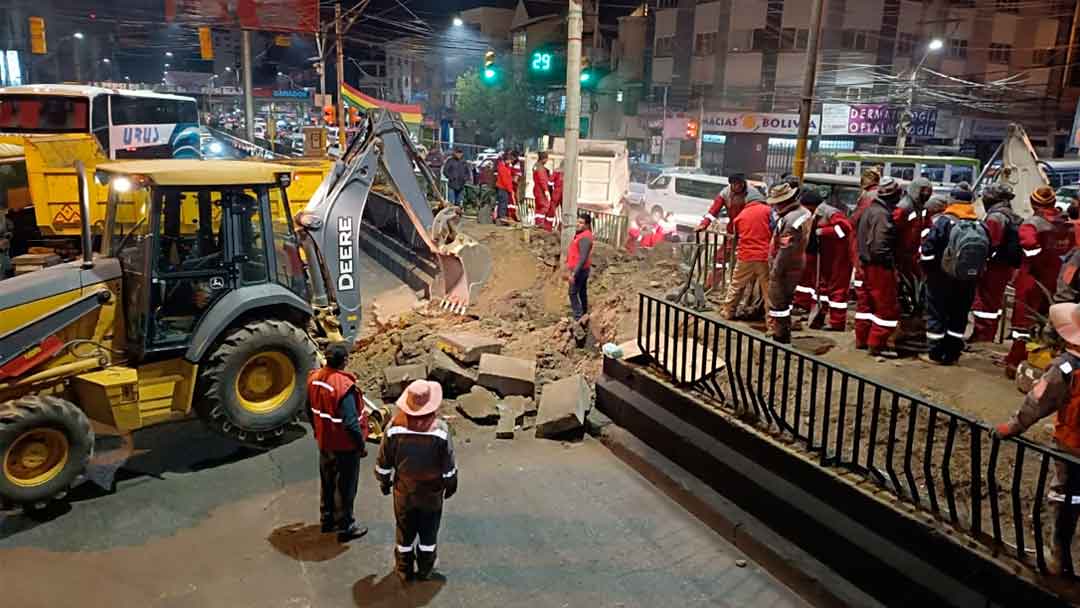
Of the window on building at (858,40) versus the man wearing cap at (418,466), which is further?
the window on building at (858,40)

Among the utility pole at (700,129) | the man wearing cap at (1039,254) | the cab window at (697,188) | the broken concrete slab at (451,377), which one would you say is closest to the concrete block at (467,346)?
the broken concrete slab at (451,377)

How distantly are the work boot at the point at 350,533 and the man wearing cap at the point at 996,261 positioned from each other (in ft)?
20.0

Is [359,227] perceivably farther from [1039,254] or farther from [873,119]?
[873,119]

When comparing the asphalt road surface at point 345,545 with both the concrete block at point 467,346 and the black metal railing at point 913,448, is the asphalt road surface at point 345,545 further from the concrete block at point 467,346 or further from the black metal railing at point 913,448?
the concrete block at point 467,346

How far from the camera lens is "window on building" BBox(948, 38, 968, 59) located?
36.8 meters

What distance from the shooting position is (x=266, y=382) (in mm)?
7391

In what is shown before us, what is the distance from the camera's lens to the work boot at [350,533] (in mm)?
5910

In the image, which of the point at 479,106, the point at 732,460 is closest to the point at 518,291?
the point at 732,460

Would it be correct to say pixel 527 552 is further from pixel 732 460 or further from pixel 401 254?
pixel 401 254

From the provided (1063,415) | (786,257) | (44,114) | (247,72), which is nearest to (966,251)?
(786,257)

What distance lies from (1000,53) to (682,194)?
25.2m

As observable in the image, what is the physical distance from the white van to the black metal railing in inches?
561

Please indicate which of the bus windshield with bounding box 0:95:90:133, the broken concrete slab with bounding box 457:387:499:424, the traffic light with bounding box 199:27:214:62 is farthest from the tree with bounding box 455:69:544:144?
the broken concrete slab with bounding box 457:387:499:424

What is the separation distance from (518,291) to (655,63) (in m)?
34.3
